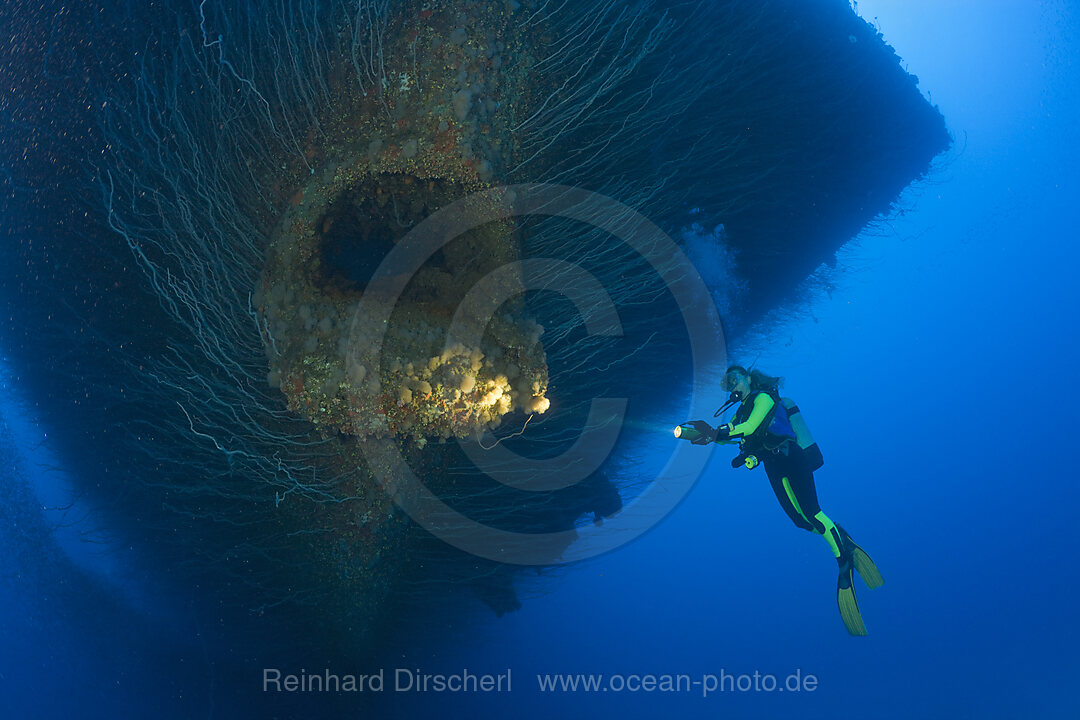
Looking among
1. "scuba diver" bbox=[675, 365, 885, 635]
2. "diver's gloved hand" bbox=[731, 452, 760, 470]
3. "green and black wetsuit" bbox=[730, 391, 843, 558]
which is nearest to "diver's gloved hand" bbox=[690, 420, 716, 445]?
"scuba diver" bbox=[675, 365, 885, 635]

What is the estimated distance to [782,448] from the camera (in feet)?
13.6

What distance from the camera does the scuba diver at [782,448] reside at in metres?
3.90

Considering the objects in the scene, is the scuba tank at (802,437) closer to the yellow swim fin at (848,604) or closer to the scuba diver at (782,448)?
the scuba diver at (782,448)

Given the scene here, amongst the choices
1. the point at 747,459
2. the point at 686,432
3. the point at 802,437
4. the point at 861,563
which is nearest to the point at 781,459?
the point at 802,437

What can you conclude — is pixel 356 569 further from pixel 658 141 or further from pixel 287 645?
pixel 658 141

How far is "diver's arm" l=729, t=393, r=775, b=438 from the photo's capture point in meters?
3.89

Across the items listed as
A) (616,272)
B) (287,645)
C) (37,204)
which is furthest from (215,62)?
(287,645)

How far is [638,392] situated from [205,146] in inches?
101

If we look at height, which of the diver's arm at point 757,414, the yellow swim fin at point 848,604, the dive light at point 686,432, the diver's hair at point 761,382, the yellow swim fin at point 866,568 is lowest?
the yellow swim fin at point 848,604

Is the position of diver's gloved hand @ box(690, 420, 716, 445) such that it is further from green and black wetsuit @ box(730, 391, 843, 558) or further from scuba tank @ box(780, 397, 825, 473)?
scuba tank @ box(780, 397, 825, 473)

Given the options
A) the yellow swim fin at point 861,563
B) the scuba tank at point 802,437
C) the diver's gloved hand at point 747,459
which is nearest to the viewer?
the diver's gloved hand at point 747,459

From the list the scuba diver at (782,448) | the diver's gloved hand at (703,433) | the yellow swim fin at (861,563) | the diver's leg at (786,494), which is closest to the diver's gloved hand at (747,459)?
the scuba diver at (782,448)

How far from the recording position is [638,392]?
363 cm

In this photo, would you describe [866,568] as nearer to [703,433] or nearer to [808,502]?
[808,502]
